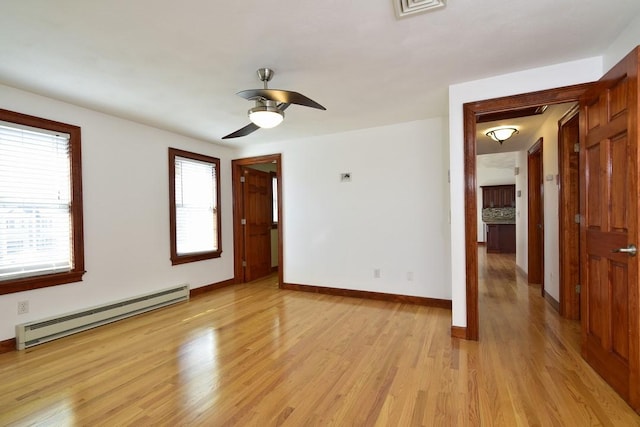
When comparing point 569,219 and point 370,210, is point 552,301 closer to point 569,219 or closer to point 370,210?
point 569,219

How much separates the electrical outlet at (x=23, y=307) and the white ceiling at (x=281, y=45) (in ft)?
6.65

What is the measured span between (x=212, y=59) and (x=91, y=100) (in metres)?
1.71

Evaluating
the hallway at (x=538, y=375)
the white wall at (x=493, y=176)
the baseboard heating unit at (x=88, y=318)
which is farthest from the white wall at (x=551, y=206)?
the baseboard heating unit at (x=88, y=318)

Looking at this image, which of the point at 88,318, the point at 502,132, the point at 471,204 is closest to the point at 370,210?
the point at 471,204

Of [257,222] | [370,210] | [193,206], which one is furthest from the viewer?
[257,222]

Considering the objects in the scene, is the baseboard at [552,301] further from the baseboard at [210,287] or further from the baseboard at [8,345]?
the baseboard at [8,345]

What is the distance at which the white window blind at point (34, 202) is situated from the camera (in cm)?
276

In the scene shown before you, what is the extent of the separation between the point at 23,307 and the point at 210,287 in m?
2.27

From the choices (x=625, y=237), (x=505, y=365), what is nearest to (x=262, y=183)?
(x=505, y=365)

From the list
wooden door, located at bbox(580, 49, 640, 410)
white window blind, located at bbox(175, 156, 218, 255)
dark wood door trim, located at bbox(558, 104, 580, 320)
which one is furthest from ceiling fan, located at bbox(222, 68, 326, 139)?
dark wood door trim, located at bbox(558, 104, 580, 320)

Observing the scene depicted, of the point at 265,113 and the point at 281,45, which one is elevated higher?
the point at 281,45

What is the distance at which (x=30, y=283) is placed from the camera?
112 inches

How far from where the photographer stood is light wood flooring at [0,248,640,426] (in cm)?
176

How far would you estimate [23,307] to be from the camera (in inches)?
111
